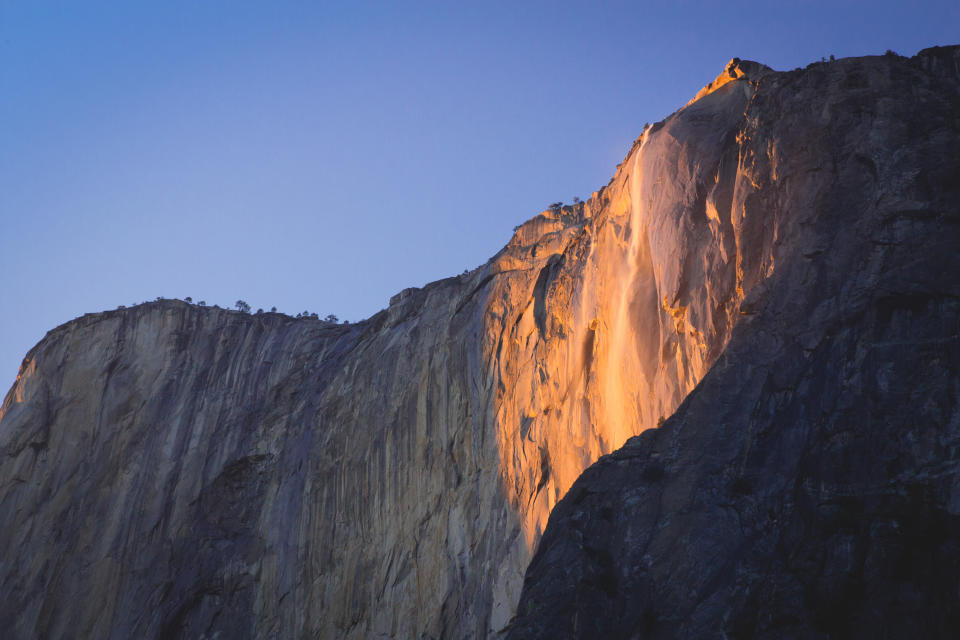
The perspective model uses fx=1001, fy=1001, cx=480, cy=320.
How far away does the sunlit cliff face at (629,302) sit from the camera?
2067 centimetres

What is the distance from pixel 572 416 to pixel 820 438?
11.8 m

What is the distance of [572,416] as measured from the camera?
27234 mm

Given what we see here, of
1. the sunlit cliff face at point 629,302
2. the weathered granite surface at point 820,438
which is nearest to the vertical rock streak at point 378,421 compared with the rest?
the sunlit cliff face at point 629,302

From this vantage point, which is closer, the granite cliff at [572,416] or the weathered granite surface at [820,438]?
the weathered granite surface at [820,438]

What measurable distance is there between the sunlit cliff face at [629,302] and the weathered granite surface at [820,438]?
4.64 feet

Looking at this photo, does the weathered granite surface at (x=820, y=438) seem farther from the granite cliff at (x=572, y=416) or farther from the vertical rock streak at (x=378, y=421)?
the vertical rock streak at (x=378, y=421)

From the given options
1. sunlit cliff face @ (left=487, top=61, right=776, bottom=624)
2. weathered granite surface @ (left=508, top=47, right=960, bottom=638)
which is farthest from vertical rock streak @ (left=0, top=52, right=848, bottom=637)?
weathered granite surface @ (left=508, top=47, right=960, bottom=638)

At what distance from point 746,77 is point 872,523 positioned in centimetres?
1226

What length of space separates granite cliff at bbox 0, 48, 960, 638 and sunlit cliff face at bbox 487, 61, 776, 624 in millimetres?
88

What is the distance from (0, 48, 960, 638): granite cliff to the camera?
15.8 meters

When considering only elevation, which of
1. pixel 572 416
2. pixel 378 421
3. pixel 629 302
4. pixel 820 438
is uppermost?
pixel 378 421

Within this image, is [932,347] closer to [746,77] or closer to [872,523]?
[872,523]

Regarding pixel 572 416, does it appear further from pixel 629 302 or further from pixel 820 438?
pixel 820 438

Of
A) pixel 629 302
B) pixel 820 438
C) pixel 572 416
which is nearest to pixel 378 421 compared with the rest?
pixel 572 416
